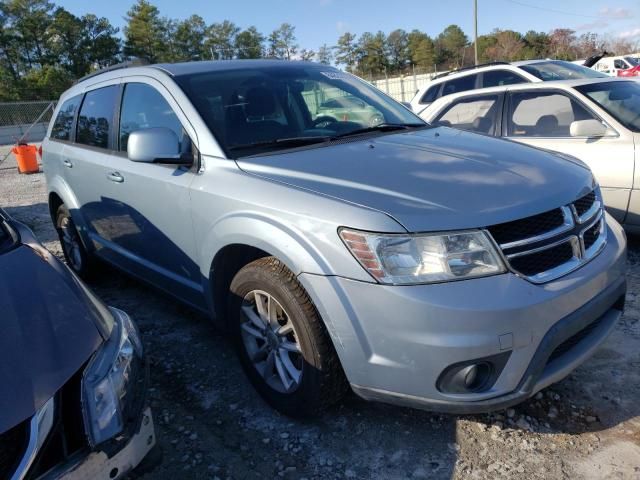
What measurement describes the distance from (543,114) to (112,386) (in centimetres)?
477

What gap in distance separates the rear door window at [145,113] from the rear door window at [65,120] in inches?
46.9

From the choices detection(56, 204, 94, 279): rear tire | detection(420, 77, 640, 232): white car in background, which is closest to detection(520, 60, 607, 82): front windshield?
detection(420, 77, 640, 232): white car in background

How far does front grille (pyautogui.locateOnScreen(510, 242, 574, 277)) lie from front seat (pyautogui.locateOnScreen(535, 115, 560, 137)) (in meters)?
3.12

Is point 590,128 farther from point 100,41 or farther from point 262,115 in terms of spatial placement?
point 100,41

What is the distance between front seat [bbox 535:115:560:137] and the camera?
4965 mm

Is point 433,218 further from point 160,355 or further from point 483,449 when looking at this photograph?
point 160,355

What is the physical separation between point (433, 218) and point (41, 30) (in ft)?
206

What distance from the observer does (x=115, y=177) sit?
11.7 ft

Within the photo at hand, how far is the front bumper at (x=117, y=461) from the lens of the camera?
1.54 m

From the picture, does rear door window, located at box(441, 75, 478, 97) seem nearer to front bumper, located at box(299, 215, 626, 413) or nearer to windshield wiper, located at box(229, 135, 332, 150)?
windshield wiper, located at box(229, 135, 332, 150)

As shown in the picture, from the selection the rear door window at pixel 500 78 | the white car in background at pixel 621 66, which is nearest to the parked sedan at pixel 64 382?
the rear door window at pixel 500 78

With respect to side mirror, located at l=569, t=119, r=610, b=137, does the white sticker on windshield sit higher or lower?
higher

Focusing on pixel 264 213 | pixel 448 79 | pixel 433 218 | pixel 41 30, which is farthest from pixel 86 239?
pixel 41 30

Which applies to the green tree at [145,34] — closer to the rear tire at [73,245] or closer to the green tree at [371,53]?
the green tree at [371,53]
